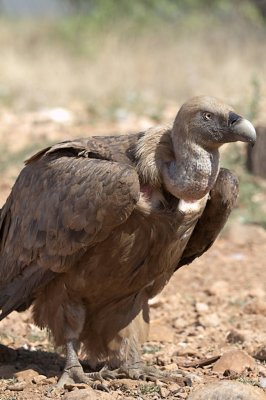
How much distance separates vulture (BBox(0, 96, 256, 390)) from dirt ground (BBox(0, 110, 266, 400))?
11.8 inches

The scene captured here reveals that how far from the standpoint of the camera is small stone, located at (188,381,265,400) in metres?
5.00

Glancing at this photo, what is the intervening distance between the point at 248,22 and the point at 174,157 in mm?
20935

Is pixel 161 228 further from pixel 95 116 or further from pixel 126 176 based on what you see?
pixel 95 116

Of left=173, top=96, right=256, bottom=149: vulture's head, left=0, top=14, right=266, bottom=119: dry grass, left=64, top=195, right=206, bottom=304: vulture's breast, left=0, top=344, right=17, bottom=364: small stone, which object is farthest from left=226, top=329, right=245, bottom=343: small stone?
left=0, top=14, right=266, bottom=119: dry grass

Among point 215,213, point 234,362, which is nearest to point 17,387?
point 234,362

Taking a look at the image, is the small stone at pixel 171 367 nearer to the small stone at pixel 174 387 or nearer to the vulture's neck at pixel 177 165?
the small stone at pixel 174 387

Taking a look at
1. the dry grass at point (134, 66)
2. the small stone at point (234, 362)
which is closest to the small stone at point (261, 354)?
the small stone at point (234, 362)

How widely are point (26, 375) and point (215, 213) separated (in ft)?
5.26

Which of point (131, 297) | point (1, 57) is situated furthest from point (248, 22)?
point (131, 297)

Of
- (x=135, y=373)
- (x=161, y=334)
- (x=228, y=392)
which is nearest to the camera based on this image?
(x=228, y=392)

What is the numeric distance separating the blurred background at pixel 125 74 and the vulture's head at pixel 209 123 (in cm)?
552

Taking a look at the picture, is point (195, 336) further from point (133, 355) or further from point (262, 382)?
point (262, 382)

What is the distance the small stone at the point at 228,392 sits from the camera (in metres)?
5.00

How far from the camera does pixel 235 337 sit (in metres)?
7.13
